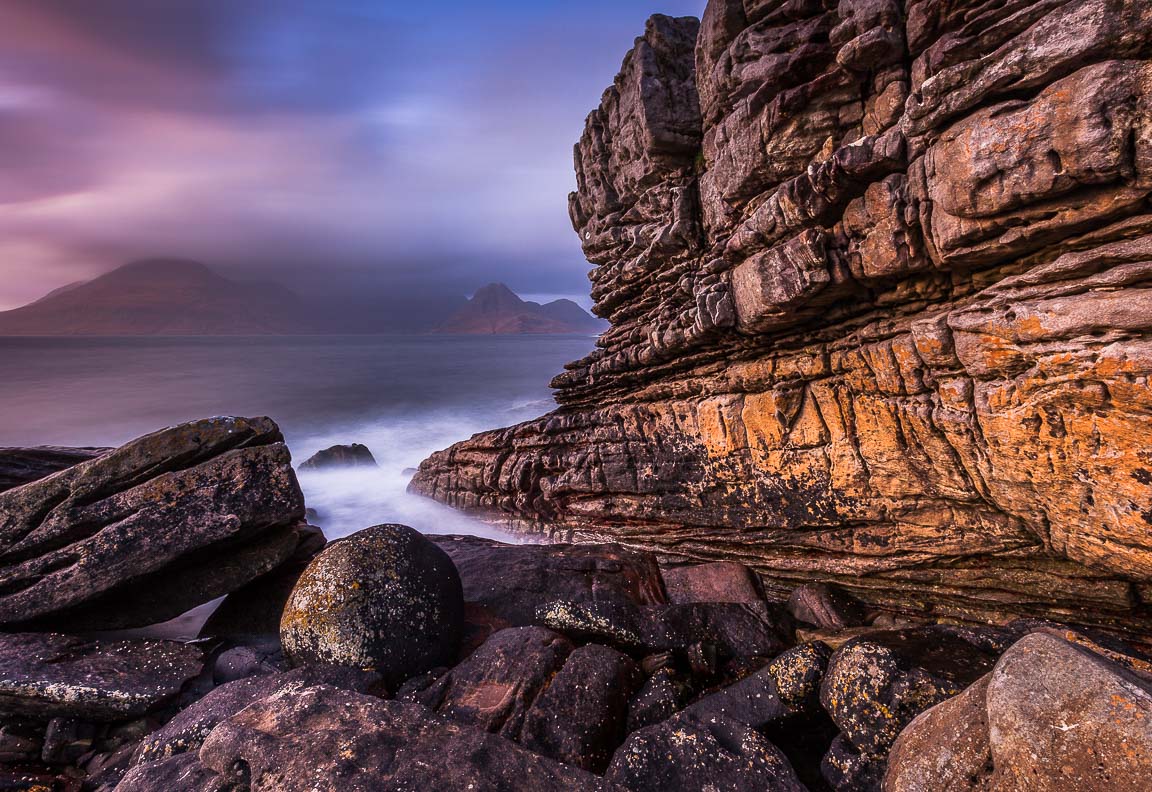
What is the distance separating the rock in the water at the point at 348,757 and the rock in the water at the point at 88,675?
221 cm

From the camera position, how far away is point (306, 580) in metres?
6.72

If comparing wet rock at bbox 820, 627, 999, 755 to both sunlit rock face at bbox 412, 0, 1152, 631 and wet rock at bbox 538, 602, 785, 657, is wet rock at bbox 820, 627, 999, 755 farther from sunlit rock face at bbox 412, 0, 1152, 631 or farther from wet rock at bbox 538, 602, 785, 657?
sunlit rock face at bbox 412, 0, 1152, 631

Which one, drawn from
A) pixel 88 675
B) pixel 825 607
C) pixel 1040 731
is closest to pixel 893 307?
pixel 825 607

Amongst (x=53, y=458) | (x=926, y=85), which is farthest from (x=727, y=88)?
(x=53, y=458)

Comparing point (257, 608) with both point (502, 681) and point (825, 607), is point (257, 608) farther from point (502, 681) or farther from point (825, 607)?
point (825, 607)

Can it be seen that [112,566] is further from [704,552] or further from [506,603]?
[704,552]

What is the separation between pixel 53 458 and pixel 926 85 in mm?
17456

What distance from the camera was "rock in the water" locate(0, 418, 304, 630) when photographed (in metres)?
7.20

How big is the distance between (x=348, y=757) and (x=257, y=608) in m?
6.37

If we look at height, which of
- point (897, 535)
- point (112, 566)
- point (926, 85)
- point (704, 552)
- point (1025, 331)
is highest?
point (926, 85)

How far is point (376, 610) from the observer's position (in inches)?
249

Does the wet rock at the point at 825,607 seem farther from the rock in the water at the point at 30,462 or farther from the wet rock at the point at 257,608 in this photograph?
the rock in the water at the point at 30,462

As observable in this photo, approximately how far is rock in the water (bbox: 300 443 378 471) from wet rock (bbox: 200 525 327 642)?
56.3ft

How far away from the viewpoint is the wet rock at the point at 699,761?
13.5 ft
